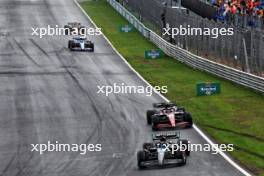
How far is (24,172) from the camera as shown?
19.6 meters

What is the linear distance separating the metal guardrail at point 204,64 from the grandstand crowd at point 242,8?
4.12 m

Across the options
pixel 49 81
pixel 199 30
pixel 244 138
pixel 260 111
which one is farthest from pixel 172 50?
pixel 244 138

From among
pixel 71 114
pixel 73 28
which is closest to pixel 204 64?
pixel 71 114

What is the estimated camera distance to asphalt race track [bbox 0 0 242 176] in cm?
1994

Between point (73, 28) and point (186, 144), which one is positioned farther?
point (73, 28)

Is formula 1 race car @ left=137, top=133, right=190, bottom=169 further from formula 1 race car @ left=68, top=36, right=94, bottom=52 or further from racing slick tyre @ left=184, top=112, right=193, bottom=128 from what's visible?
formula 1 race car @ left=68, top=36, right=94, bottom=52

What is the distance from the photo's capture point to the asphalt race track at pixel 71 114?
65.4ft

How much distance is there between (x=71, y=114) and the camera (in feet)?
93.7

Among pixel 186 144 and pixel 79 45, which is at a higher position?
pixel 186 144

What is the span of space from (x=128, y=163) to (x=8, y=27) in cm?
4625

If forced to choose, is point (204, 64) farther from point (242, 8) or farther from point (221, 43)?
point (242, 8)

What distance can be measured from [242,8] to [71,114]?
21942 millimetres

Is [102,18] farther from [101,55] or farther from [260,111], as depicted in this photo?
[260,111]

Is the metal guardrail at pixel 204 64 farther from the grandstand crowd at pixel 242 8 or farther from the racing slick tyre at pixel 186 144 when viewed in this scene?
the racing slick tyre at pixel 186 144
